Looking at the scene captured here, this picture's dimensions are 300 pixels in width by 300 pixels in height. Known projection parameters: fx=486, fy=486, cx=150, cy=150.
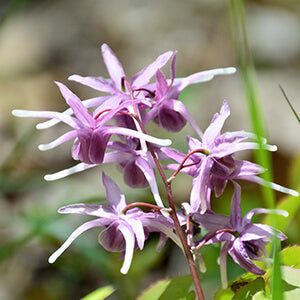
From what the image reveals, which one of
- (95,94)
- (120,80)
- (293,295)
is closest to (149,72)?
(120,80)

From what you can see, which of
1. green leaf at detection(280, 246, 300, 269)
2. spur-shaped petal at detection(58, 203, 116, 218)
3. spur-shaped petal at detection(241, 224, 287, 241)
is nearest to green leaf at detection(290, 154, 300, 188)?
green leaf at detection(280, 246, 300, 269)

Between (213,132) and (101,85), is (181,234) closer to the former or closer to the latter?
(213,132)

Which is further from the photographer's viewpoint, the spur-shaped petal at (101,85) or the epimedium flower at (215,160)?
the spur-shaped petal at (101,85)

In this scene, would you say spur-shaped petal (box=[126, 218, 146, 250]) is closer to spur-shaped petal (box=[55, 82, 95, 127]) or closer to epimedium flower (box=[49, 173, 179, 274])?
epimedium flower (box=[49, 173, 179, 274])

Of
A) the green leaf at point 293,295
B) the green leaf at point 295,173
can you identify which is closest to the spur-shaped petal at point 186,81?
the green leaf at point 293,295

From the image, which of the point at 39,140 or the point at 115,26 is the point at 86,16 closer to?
the point at 115,26

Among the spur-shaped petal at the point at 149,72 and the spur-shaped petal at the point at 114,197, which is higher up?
the spur-shaped petal at the point at 149,72

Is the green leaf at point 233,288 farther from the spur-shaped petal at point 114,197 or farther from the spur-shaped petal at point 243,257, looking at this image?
the spur-shaped petal at point 114,197
